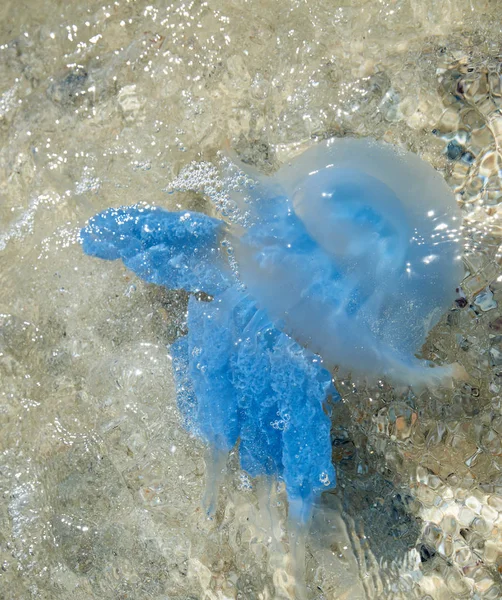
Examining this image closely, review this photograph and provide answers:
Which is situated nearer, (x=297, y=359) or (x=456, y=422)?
(x=297, y=359)

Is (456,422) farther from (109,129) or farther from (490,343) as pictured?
(109,129)

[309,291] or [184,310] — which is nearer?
[309,291]

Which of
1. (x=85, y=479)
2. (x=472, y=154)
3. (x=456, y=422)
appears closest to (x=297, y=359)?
(x=456, y=422)

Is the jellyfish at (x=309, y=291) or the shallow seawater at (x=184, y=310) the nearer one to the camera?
the jellyfish at (x=309, y=291)

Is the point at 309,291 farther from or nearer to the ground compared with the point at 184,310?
farther from the ground
